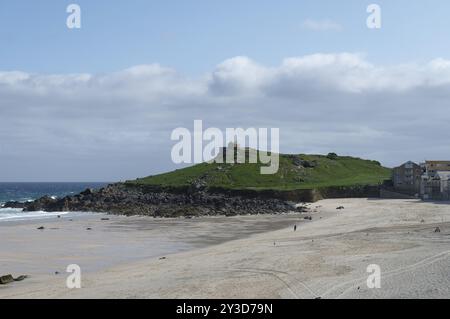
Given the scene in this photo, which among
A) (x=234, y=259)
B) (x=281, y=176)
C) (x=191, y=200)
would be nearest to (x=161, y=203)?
(x=191, y=200)

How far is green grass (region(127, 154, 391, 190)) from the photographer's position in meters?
110

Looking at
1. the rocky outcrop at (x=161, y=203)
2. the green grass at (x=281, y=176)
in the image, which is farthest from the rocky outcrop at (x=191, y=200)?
the green grass at (x=281, y=176)

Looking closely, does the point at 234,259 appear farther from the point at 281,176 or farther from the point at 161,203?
the point at 281,176

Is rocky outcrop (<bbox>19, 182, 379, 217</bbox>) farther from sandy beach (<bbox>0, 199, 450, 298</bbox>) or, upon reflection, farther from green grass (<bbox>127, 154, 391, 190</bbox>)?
sandy beach (<bbox>0, 199, 450, 298</bbox>)

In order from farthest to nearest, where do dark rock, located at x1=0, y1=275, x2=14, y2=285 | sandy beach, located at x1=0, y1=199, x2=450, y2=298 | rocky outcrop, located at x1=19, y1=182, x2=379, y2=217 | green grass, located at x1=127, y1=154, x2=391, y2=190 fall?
1. green grass, located at x1=127, y1=154, x2=391, y2=190
2. rocky outcrop, located at x1=19, y1=182, x2=379, y2=217
3. dark rock, located at x1=0, y1=275, x2=14, y2=285
4. sandy beach, located at x1=0, y1=199, x2=450, y2=298

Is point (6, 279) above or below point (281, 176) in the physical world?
below

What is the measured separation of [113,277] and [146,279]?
268cm

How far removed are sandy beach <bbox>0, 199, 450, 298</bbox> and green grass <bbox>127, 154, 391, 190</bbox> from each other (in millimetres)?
45949

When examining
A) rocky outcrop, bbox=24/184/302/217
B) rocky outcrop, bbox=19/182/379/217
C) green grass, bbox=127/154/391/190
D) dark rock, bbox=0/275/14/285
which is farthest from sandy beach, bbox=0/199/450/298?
green grass, bbox=127/154/391/190

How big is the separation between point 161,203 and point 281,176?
32.2m

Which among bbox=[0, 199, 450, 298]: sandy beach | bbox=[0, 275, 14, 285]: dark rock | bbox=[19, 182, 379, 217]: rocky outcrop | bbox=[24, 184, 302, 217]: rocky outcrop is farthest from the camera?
bbox=[19, 182, 379, 217]: rocky outcrop

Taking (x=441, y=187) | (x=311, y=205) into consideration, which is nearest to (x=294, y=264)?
(x=311, y=205)

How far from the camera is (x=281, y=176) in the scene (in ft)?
395

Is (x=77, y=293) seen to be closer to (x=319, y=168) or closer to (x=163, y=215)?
(x=163, y=215)
